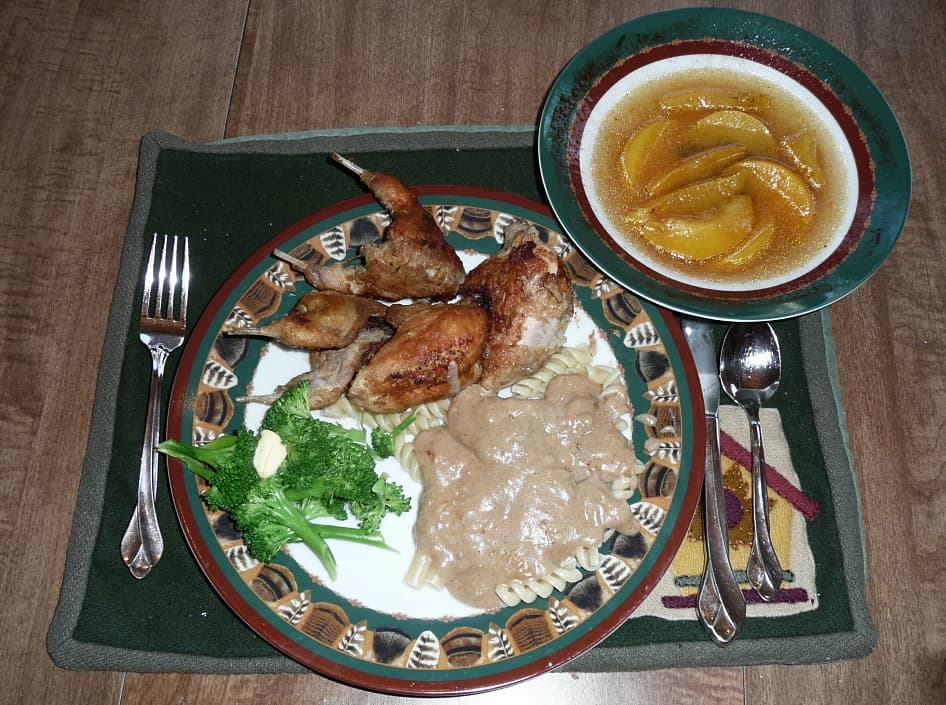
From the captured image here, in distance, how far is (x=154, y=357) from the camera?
3801mm

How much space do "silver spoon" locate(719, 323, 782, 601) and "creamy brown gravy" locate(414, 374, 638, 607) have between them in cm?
67

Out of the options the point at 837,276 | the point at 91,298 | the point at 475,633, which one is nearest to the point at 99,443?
the point at 91,298

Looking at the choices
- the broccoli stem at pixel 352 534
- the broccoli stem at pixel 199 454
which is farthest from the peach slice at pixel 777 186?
the broccoli stem at pixel 199 454

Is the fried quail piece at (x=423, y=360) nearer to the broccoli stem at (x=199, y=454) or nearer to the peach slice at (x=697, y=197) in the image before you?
the broccoli stem at (x=199, y=454)

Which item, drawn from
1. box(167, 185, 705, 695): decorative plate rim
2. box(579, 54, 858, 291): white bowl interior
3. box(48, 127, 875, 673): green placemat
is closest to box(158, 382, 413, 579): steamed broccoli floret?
box(167, 185, 705, 695): decorative plate rim

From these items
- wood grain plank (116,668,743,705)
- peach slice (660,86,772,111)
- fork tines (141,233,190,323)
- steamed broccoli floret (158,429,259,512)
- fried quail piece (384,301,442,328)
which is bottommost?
wood grain plank (116,668,743,705)

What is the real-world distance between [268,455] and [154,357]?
3.47 ft

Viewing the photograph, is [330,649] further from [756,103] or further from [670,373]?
[756,103]

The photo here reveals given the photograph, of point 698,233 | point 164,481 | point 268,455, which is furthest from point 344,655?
point 698,233

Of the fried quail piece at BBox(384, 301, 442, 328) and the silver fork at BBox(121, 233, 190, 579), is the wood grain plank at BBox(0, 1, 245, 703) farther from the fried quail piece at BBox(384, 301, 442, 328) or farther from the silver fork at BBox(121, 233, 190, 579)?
the fried quail piece at BBox(384, 301, 442, 328)

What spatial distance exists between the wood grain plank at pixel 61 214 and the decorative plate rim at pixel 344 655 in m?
0.79

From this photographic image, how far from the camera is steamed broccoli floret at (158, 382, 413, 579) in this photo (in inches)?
128

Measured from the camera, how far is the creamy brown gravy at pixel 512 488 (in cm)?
334

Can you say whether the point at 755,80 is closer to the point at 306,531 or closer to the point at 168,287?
the point at 306,531
